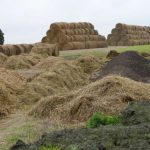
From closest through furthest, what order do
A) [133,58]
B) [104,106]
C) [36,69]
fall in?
[104,106] → [36,69] → [133,58]

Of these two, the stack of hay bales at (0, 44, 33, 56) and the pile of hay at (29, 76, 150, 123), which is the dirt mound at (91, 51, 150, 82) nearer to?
the stack of hay bales at (0, 44, 33, 56)

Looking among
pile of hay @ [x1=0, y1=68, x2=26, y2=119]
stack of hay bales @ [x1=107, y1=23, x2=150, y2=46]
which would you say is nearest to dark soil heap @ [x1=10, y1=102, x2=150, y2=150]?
pile of hay @ [x1=0, y1=68, x2=26, y2=119]

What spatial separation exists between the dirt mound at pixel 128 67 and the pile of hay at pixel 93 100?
7.88 m

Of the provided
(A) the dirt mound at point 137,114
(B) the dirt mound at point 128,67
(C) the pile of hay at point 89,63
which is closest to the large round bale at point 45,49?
(C) the pile of hay at point 89,63

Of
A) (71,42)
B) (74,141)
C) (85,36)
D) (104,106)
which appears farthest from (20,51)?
(74,141)

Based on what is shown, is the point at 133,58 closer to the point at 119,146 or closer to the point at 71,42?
the point at 71,42

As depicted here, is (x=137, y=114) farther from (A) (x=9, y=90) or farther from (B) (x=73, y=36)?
(B) (x=73, y=36)

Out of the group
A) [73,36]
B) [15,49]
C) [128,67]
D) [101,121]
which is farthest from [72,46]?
[101,121]

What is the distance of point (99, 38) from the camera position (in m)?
44.2

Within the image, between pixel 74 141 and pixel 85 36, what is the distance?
114ft

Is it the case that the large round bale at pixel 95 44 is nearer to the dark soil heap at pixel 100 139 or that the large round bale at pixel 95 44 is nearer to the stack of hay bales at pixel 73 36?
the stack of hay bales at pixel 73 36

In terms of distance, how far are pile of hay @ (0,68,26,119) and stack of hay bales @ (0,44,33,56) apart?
12348 mm

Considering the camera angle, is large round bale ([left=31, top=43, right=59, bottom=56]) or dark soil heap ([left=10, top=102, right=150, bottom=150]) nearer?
dark soil heap ([left=10, top=102, right=150, bottom=150])

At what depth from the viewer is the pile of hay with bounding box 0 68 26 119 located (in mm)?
14982
